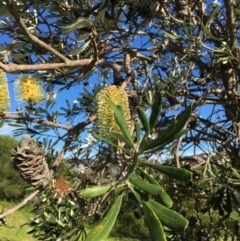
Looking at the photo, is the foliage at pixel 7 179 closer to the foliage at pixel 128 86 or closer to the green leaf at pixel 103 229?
the foliage at pixel 128 86

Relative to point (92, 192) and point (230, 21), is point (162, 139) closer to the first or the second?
point (92, 192)

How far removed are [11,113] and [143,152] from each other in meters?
0.35

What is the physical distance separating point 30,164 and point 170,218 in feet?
0.99

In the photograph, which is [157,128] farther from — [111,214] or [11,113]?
[111,214]

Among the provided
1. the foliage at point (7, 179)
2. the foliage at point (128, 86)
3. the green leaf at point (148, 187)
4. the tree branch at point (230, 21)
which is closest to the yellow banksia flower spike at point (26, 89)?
the foliage at point (128, 86)

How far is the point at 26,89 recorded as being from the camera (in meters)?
0.82

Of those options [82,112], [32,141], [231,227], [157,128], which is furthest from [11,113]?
[231,227]

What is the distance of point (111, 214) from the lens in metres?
0.52

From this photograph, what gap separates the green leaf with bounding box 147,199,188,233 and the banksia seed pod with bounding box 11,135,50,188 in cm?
25

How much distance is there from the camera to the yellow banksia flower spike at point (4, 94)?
65 cm

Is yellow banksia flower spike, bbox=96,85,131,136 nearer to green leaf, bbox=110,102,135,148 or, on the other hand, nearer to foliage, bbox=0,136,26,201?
green leaf, bbox=110,102,135,148

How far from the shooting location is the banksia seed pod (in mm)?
701

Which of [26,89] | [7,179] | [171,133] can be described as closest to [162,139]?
[171,133]

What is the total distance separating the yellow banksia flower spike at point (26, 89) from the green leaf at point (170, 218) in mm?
402
